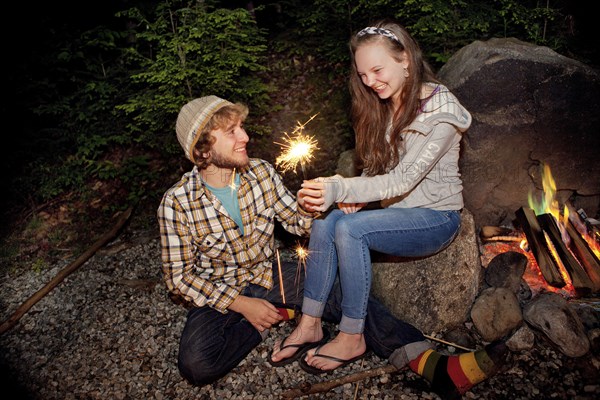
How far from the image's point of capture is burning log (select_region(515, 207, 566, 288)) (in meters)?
3.71

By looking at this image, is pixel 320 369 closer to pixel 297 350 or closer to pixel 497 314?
pixel 297 350

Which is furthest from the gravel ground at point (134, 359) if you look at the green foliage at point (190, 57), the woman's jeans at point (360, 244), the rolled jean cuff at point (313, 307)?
the green foliage at point (190, 57)

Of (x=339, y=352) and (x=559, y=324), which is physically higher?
(x=559, y=324)

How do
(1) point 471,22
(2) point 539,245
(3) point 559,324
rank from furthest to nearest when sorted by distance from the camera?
1. (1) point 471,22
2. (2) point 539,245
3. (3) point 559,324

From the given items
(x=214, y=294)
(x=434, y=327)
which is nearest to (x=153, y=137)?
(x=214, y=294)

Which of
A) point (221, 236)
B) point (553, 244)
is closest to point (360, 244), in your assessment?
point (221, 236)

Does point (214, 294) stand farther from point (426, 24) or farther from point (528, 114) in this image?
point (426, 24)

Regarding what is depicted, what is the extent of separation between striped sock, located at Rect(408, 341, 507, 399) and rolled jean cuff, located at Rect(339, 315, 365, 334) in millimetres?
599

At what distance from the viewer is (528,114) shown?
13.9 feet

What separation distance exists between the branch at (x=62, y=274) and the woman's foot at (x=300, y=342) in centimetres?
331

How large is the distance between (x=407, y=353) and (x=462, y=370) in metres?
0.44

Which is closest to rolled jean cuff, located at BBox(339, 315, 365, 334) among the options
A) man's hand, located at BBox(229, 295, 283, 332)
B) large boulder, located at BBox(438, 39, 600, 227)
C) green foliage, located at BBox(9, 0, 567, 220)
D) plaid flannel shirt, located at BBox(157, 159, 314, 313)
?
man's hand, located at BBox(229, 295, 283, 332)

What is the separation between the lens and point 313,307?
3.44 metres

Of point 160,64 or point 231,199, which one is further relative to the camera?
point 160,64
